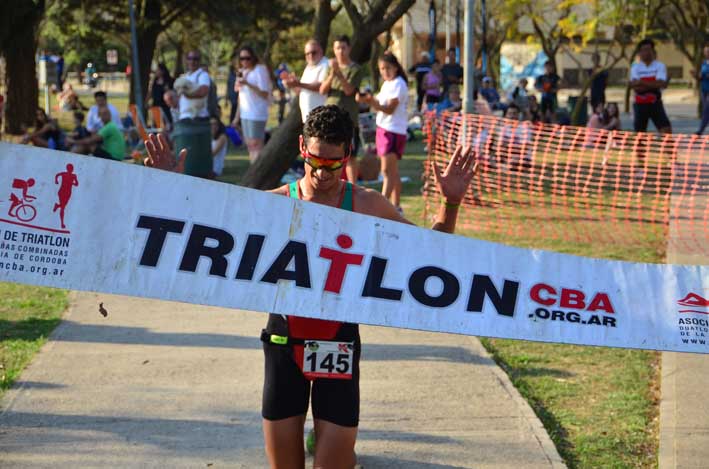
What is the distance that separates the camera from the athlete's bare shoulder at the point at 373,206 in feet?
13.6

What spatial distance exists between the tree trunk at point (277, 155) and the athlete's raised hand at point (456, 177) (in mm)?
8590

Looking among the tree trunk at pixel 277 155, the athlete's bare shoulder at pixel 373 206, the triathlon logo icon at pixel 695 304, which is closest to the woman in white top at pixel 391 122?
the tree trunk at pixel 277 155

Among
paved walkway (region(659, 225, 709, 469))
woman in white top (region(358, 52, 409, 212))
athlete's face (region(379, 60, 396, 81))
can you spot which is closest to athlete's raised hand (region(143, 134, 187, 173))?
paved walkway (region(659, 225, 709, 469))

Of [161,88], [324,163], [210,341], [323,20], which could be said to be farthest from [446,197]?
[161,88]

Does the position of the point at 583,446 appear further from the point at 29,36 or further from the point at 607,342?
the point at 29,36

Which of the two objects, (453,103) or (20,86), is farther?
(20,86)

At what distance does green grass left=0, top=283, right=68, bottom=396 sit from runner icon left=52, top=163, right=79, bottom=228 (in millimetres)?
2840

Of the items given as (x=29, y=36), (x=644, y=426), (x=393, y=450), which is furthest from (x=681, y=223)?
(x=29, y=36)

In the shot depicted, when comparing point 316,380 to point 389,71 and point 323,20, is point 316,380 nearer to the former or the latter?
point 389,71

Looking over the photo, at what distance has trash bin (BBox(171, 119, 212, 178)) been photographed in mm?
14234

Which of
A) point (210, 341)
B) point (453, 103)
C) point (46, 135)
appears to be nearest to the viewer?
point (210, 341)

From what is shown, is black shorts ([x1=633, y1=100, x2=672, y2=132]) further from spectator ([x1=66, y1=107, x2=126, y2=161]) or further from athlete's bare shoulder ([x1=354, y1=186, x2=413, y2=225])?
athlete's bare shoulder ([x1=354, y1=186, x2=413, y2=225])

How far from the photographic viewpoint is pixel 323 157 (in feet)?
13.2

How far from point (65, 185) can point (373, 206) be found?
4.01 ft
